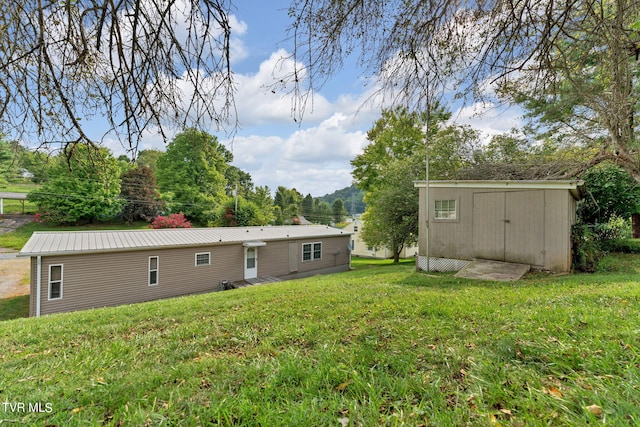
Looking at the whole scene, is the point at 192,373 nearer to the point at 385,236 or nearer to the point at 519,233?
the point at 519,233

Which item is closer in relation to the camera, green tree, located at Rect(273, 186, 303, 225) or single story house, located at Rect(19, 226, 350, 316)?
single story house, located at Rect(19, 226, 350, 316)

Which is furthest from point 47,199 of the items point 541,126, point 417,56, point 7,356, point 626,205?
point 626,205

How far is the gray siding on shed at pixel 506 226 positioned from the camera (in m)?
7.98

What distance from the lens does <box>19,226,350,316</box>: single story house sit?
28.4 ft

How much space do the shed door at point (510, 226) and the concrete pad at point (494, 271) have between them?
1.02ft

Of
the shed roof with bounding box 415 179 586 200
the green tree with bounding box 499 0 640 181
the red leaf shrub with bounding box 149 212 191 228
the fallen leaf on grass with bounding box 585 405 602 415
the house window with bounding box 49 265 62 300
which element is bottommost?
the house window with bounding box 49 265 62 300

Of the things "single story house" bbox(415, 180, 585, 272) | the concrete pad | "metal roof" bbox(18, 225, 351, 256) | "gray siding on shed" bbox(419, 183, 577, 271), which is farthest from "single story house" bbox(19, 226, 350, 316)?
the concrete pad

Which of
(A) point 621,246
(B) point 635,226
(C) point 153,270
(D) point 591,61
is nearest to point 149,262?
(C) point 153,270

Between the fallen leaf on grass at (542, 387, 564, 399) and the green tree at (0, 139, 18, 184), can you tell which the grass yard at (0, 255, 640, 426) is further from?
the green tree at (0, 139, 18, 184)

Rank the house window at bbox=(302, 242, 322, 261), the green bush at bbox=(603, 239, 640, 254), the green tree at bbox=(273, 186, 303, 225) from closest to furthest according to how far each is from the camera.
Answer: the green bush at bbox=(603, 239, 640, 254) → the house window at bbox=(302, 242, 322, 261) → the green tree at bbox=(273, 186, 303, 225)

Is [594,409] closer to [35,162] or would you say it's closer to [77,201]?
[35,162]

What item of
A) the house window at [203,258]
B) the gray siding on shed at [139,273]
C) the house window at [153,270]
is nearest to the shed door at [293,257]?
the gray siding on shed at [139,273]

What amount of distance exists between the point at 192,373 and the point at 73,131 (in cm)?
232

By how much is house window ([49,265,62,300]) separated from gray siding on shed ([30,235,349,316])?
0.11 metres
